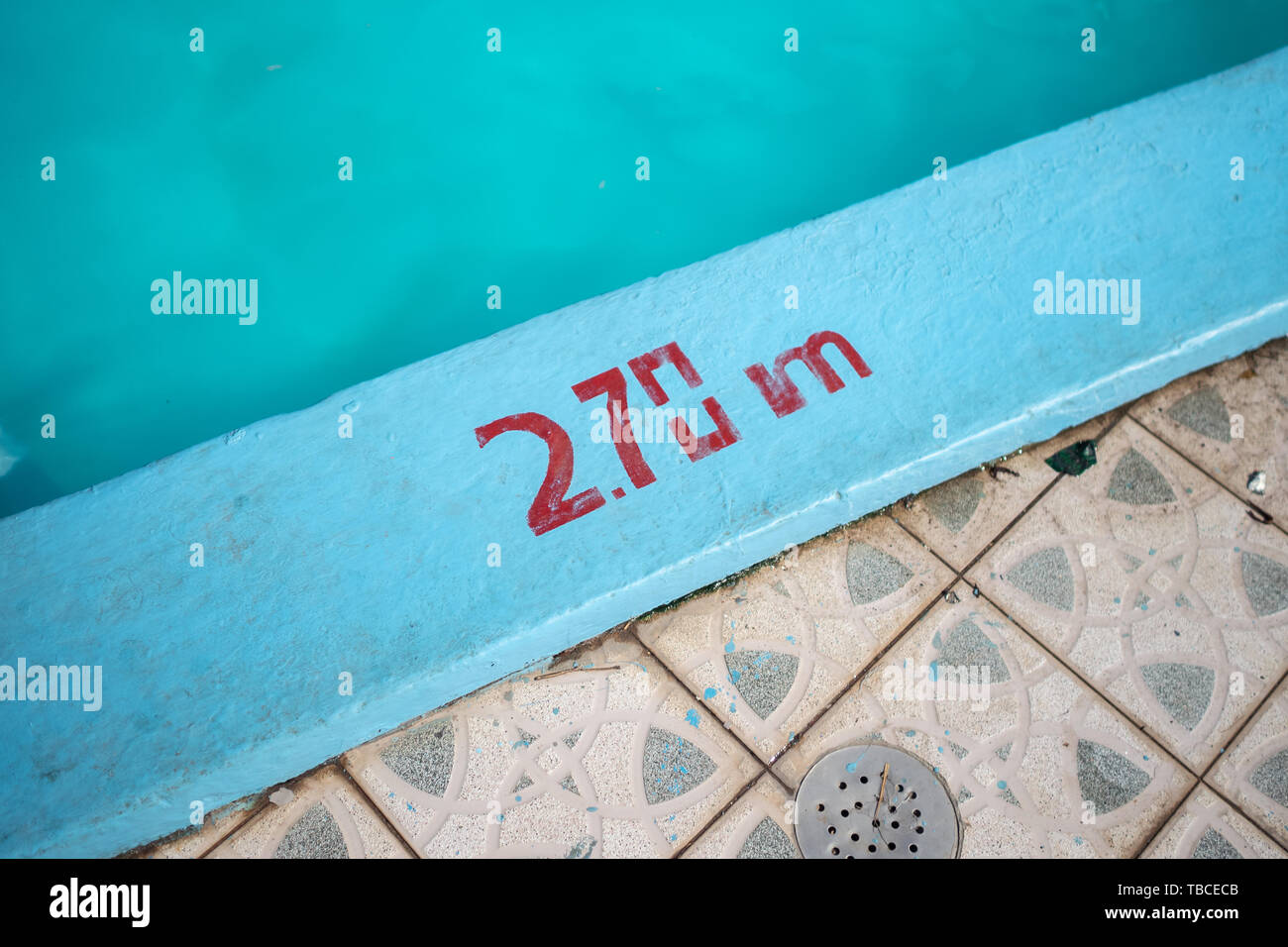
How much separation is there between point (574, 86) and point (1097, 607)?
268cm

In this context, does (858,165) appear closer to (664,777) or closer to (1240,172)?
(1240,172)

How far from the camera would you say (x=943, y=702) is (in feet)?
7.70

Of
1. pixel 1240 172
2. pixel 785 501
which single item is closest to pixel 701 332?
pixel 785 501

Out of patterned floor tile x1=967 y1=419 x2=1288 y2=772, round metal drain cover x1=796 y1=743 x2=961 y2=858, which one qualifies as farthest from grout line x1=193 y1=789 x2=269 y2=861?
patterned floor tile x1=967 y1=419 x2=1288 y2=772

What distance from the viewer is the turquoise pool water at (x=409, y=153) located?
9.92ft

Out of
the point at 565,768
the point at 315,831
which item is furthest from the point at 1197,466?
the point at 315,831

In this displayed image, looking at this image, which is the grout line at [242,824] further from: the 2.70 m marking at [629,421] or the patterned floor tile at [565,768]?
the 2.70 m marking at [629,421]

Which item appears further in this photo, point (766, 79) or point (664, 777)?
point (766, 79)

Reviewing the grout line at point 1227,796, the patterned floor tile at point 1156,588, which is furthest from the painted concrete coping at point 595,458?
the grout line at point 1227,796

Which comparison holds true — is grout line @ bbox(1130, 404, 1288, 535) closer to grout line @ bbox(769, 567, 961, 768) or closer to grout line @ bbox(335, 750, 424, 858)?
grout line @ bbox(769, 567, 961, 768)

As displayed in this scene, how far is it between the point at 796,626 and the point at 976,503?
676 mm

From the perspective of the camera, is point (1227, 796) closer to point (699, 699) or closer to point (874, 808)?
point (874, 808)
